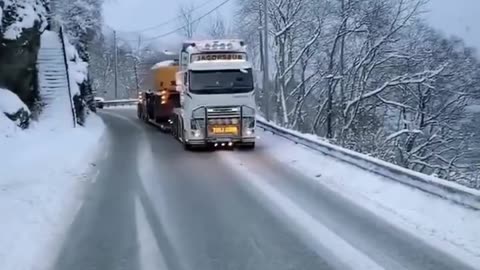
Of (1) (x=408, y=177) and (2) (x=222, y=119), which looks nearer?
(1) (x=408, y=177)

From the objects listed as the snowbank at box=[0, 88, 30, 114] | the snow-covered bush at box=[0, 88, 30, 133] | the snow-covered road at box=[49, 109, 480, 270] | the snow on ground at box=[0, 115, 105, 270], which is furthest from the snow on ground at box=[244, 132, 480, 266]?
the snowbank at box=[0, 88, 30, 114]

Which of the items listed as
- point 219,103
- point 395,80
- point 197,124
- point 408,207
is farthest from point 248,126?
point 395,80

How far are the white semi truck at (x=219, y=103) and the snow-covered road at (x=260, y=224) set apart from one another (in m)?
4.64

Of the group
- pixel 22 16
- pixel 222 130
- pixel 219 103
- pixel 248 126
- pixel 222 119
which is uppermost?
pixel 22 16

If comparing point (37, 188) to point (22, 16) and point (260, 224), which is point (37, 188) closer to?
point (260, 224)

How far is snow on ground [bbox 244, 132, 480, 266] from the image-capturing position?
8102mm

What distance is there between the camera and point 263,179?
14133 mm

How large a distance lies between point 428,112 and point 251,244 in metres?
32.2

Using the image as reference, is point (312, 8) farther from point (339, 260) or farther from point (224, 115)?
point (339, 260)

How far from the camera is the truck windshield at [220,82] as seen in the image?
66.0 feet

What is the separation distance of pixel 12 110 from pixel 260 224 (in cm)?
1573

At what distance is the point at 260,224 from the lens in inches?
372

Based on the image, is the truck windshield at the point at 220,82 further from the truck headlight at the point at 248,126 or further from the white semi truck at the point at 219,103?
the truck headlight at the point at 248,126

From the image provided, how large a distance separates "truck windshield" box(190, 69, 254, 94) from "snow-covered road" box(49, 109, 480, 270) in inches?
200
